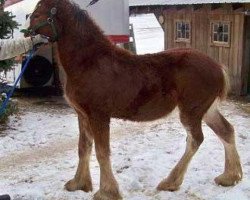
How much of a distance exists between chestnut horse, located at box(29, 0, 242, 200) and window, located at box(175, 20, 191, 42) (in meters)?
7.71

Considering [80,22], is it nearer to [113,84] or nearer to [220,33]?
[113,84]

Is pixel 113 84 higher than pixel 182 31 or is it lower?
lower

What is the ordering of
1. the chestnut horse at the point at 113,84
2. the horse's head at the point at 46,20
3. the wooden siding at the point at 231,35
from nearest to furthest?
the horse's head at the point at 46,20 < the chestnut horse at the point at 113,84 < the wooden siding at the point at 231,35

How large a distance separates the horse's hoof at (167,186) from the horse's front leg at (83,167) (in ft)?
2.87

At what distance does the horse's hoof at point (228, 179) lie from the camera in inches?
203

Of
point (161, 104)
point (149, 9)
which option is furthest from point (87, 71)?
point (149, 9)

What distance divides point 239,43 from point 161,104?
6524mm

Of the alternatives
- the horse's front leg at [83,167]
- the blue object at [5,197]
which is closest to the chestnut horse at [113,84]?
the horse's front leg at [83,167]

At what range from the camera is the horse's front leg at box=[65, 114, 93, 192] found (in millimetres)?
5004

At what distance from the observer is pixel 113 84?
457 cm

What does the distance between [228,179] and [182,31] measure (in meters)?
8.24

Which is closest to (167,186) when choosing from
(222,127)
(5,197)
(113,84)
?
(222,127)

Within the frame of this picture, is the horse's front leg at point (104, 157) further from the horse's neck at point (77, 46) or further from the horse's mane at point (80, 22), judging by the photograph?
the horse's mane at point (80, 22)

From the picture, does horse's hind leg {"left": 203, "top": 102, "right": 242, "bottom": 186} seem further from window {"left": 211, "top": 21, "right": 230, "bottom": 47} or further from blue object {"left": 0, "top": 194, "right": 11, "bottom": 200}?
window {"left": 211, "top": 21, "right": 230, "bottom": 47}
